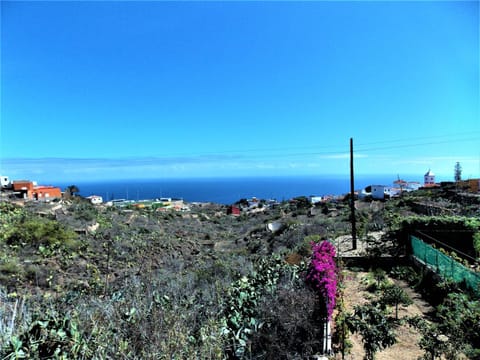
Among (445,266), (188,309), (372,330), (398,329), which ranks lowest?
(398,329)

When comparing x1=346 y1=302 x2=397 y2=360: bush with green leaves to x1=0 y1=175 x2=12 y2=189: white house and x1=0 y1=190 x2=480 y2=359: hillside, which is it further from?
x1=0 y1=175 x2=12 y2=189: white house

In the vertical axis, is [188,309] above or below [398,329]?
above

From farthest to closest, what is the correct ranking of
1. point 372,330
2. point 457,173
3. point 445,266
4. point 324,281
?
point 457,173 → point 445,266 → point 324,281 → point 372,330

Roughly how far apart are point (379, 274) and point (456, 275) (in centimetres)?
173

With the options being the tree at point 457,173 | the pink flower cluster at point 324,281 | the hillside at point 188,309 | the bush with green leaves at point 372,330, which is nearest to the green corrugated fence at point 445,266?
the hillside at point 188,309

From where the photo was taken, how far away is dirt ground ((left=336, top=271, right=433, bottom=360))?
4.53 meters

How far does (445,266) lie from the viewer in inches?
285

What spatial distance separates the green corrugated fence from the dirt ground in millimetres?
915

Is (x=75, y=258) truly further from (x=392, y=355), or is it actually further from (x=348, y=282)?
(x=392, y=355)

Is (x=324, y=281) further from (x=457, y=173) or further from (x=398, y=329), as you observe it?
(x=457, y=173)

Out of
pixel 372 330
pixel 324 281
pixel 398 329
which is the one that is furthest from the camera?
pixel 398 329

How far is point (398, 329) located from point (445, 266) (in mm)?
3006

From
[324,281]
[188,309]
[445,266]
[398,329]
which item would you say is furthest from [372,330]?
[445,266]

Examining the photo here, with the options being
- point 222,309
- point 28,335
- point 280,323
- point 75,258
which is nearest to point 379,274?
point 280,323
